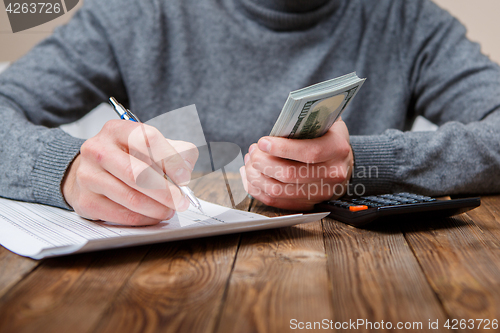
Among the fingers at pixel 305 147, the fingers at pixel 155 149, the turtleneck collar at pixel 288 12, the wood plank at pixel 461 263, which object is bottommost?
the wood plank at pixel 461 263

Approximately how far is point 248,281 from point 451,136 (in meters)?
0.53

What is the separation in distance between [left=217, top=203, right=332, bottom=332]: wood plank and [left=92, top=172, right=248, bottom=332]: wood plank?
0.01 m

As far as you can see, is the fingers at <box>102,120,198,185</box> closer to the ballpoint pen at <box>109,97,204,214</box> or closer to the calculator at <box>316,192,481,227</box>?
the ballpoint pen at <box>109,97,204,214</box>

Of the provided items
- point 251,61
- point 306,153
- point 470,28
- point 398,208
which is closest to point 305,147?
point 306,153

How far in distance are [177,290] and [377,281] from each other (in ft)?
0.59

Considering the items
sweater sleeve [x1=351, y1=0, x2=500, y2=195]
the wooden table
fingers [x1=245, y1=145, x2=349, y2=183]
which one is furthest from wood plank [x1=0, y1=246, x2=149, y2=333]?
sweater sleeve [x1=351, y1=0, x2=500, y2=195]

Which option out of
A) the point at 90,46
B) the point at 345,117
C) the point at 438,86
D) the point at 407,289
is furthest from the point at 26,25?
the point at 407,289

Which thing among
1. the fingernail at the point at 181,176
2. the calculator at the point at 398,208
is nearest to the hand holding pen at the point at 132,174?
the fingernail at the point at 181,176

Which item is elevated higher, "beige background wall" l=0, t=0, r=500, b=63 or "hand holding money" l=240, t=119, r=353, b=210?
"beige background wall" l=0, t=0, r=500, b=63

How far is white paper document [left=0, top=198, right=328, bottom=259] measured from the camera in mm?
354

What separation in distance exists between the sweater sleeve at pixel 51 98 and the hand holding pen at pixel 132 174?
0.11 m

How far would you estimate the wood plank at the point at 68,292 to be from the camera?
0.26 meters

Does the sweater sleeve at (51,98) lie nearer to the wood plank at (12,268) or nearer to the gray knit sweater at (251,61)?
the gray knit sweater at (251,61)

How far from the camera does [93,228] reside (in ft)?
1.45
